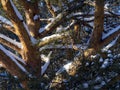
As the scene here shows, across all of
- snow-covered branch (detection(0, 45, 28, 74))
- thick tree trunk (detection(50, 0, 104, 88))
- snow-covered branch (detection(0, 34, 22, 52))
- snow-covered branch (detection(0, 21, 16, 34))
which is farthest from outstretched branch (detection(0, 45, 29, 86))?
snow-covered branch (detection(0, 21, 16, 34))

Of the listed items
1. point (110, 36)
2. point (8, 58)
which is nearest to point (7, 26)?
point (8, 58)

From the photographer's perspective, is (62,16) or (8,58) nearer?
(8,58)

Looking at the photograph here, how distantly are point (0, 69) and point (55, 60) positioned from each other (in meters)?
1.01

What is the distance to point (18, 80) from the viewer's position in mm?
5074

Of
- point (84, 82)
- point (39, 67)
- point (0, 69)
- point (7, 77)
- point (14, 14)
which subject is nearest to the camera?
point (84, 82)

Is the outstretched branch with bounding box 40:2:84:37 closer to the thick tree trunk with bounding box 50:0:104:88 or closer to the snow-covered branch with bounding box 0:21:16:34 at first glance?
the snow-covered branch with bounding box 0:21:16:34

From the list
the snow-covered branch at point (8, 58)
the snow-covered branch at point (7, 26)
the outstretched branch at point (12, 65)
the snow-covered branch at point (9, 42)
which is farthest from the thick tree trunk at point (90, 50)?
the snow-covered branch at point (7, 26)

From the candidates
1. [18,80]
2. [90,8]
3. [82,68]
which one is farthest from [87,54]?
[90,8]

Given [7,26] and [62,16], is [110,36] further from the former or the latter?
[7,26]

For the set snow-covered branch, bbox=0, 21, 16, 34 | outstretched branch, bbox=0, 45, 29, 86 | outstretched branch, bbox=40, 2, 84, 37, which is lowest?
outstretched branch, bbox=0, 45, 29, 86

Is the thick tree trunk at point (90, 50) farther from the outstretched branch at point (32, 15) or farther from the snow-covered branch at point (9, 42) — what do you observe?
the outstretched branch at point (32, 15)

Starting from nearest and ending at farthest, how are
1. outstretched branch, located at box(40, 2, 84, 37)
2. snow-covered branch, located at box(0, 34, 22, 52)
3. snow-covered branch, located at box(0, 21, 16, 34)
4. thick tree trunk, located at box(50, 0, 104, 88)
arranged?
thick tree trunk, located at box(50, 0, 104, 88) → outstretched branch, located at box(40, 2, 84, 37) → snow-covered branch, located at box(0, 34, 22, 52) → snow-covered branch, located at box(0, 21, 16, 34)

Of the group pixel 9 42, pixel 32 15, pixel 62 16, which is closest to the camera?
pixel 62 16

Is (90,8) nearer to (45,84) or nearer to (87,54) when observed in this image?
(87,54)
